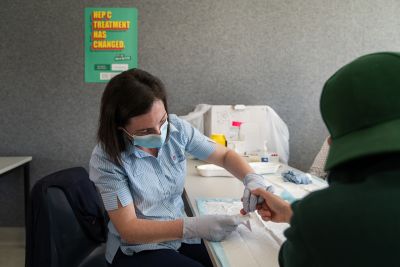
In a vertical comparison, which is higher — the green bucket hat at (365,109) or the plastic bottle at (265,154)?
the green bucket hat at (365,109)

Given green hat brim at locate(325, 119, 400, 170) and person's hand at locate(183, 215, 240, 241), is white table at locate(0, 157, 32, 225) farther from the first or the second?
green hat brim at locate(325, 119, 400, 170)

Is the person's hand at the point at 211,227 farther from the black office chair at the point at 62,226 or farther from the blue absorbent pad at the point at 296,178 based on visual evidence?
the blue absorbent pad at the point at 296,178

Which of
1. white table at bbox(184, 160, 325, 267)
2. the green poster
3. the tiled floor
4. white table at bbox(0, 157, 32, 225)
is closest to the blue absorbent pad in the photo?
white table at bbox(184, 160, 325, 267)

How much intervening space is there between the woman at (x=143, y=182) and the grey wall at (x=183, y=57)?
113cm

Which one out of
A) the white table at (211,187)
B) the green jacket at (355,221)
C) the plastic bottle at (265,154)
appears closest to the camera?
the green jacket at (355,221)

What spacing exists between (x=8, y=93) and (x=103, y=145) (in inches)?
61.8

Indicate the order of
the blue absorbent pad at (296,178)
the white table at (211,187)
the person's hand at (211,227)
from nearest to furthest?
1. the person's hand at (211,227)
2. the white table at (211,187)
3. the blue absorbent pad at (296,178)

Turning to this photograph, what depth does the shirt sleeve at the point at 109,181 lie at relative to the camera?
1.04 meters

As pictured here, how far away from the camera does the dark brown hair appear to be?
1.06 meters

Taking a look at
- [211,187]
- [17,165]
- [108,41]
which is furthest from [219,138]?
[17,165]

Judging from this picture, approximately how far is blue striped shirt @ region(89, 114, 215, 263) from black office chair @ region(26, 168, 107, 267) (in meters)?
0.12

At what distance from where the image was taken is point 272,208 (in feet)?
3.31

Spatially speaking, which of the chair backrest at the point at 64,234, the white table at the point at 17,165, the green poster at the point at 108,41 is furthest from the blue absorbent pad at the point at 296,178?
the white table at the point at 17,165

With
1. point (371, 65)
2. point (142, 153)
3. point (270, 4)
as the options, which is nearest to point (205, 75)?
point (270, 4)
